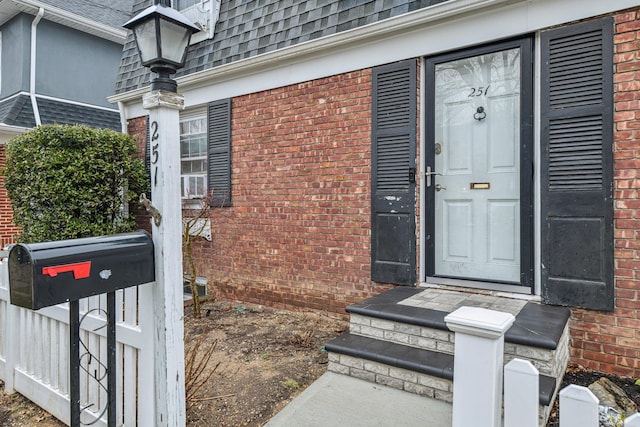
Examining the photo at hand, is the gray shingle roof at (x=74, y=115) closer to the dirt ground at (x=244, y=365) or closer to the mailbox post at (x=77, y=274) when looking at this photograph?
the dirt ground at (x=244, y=365)

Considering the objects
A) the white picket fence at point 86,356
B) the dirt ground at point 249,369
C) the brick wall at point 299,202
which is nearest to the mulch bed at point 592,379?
the dirt ground at point 249,369

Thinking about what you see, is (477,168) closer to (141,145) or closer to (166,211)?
(166,211)

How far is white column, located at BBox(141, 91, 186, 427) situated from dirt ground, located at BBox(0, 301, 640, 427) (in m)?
0.52

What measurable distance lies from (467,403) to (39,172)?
6289mm

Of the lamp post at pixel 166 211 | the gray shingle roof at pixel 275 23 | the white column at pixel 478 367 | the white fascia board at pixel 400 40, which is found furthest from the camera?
the gray shingle roof at pixel 275 23

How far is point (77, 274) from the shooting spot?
5.71ft

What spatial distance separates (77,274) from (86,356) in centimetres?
112

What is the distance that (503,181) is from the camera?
11.7 feet

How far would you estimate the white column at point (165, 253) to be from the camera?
6.65 feet

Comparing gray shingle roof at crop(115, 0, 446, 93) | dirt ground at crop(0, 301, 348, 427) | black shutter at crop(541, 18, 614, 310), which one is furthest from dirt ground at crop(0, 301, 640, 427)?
gray shingle roof at crop(115, 0, 446, 93)

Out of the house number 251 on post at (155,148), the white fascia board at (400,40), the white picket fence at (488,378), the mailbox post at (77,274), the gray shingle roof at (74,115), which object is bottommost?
the white picket fence at (488,378)

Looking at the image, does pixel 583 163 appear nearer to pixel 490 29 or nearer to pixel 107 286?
pixel 490 29

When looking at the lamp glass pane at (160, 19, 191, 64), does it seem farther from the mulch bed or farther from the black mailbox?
the mulch bed

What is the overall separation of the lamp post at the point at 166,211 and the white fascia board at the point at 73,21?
28.4ft
